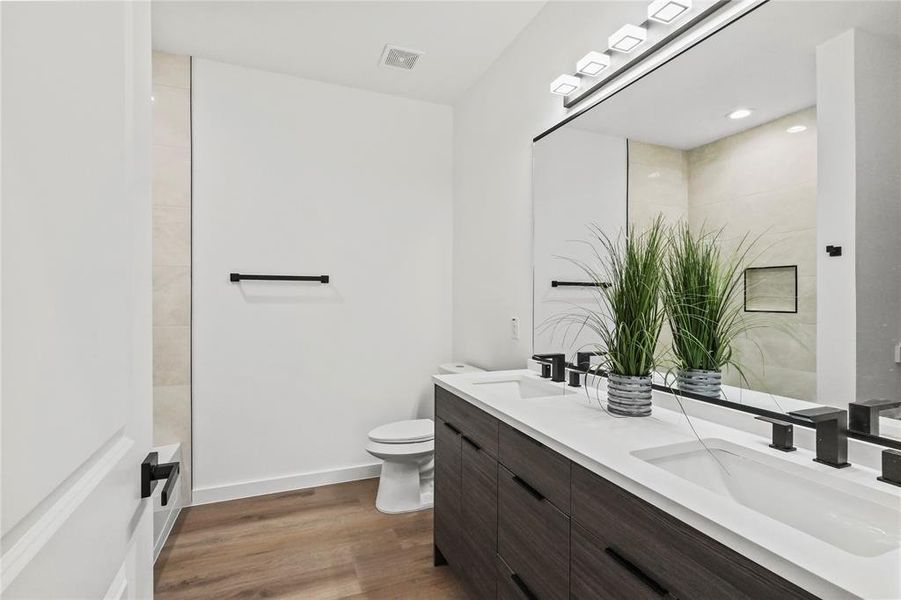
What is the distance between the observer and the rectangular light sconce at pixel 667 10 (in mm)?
1434

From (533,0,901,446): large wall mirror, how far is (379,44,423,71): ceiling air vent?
1.45 meters

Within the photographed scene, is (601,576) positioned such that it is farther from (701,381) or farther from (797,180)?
(797,180)

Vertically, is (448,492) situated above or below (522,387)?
below

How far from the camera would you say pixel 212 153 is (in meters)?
2.67

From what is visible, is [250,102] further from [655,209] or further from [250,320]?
[655,209]

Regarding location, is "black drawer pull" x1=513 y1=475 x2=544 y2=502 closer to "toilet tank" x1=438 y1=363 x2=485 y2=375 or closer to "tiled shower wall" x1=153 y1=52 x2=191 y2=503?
"toilet tank" x1=438 y1=363 x2=485 y2=375

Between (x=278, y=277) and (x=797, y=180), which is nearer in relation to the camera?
(x=797, y=180)

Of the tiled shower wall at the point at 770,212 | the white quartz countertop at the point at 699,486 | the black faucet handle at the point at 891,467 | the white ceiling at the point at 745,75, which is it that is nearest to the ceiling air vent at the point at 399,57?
the white ceiling at the point at 745,75

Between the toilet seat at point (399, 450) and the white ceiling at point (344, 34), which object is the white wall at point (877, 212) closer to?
the white ceiling at point (344, 34)

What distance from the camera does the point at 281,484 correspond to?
2805 millimetres

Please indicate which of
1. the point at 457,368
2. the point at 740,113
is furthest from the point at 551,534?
the point at 457,368

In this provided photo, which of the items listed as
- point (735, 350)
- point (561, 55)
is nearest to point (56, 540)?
point (735, 350)

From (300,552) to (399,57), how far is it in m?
2.67

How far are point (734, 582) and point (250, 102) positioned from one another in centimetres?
312
